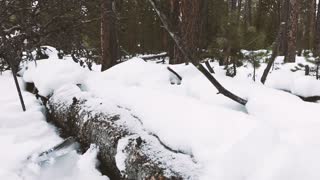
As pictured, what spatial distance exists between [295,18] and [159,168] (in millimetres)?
9772

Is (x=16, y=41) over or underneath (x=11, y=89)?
over

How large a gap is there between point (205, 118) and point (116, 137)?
89cm

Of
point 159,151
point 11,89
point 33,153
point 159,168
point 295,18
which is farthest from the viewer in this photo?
point 295,18

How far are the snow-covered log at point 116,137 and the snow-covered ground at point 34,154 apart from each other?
15 cm

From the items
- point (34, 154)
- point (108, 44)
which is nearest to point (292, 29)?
point (108, 44)

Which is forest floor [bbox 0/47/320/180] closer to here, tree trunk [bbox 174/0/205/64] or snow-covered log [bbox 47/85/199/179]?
snow-covered log [bbox 47/85/199/179]

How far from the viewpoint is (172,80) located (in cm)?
446

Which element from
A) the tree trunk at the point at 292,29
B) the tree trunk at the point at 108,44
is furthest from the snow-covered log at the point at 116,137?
the tree trunk at the point at 292,29

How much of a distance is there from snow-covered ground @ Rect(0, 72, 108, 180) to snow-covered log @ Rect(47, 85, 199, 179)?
0.50 feet

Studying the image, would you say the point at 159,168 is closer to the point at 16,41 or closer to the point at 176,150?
the point at 176,150

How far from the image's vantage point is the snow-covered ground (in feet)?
10.6

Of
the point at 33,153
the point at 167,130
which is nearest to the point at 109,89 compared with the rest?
the point at 33,153

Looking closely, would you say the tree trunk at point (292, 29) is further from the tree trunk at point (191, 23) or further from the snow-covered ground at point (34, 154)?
the snow-covered ground at point (34, 154)

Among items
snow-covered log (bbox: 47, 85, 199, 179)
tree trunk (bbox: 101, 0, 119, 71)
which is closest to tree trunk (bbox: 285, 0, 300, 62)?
tree trunk (bbox: 101, 0, 119, 71)
